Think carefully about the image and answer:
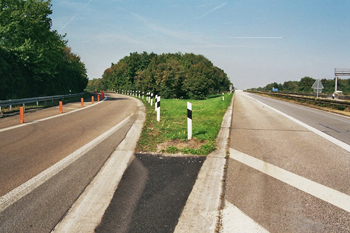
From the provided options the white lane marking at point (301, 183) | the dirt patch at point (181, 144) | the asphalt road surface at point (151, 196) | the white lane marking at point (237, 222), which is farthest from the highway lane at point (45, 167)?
the white lane marking at point (301, 183)

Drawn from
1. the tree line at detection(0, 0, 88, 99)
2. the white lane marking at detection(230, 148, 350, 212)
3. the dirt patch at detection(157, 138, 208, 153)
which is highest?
the tree line at detection(0, 0, 88, 99)

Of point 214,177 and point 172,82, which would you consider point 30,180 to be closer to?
point 214,177

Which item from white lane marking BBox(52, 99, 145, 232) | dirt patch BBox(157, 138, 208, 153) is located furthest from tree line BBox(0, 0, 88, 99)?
white lane marking BBox(52, 99, 145, 232)

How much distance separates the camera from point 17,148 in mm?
6988

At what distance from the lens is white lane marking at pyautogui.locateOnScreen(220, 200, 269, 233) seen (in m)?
A: 3.11

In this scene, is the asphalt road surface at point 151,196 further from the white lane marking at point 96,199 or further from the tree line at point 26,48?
the tree line at point 26,48

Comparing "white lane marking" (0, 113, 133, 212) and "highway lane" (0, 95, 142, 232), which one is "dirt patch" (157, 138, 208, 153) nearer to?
"highway lane" (0, 95, 142, 232)

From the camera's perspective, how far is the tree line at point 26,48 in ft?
78.3

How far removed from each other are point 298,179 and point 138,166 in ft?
9.69

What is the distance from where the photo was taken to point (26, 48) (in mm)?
25500

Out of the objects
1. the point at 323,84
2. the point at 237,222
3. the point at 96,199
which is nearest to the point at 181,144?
the point at 96,199

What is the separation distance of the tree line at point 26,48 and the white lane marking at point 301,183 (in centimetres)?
2294

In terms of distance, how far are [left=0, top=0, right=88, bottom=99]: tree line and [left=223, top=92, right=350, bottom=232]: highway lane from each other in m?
22.9

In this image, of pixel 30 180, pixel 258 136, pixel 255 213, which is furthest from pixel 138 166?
pixel 258 136
